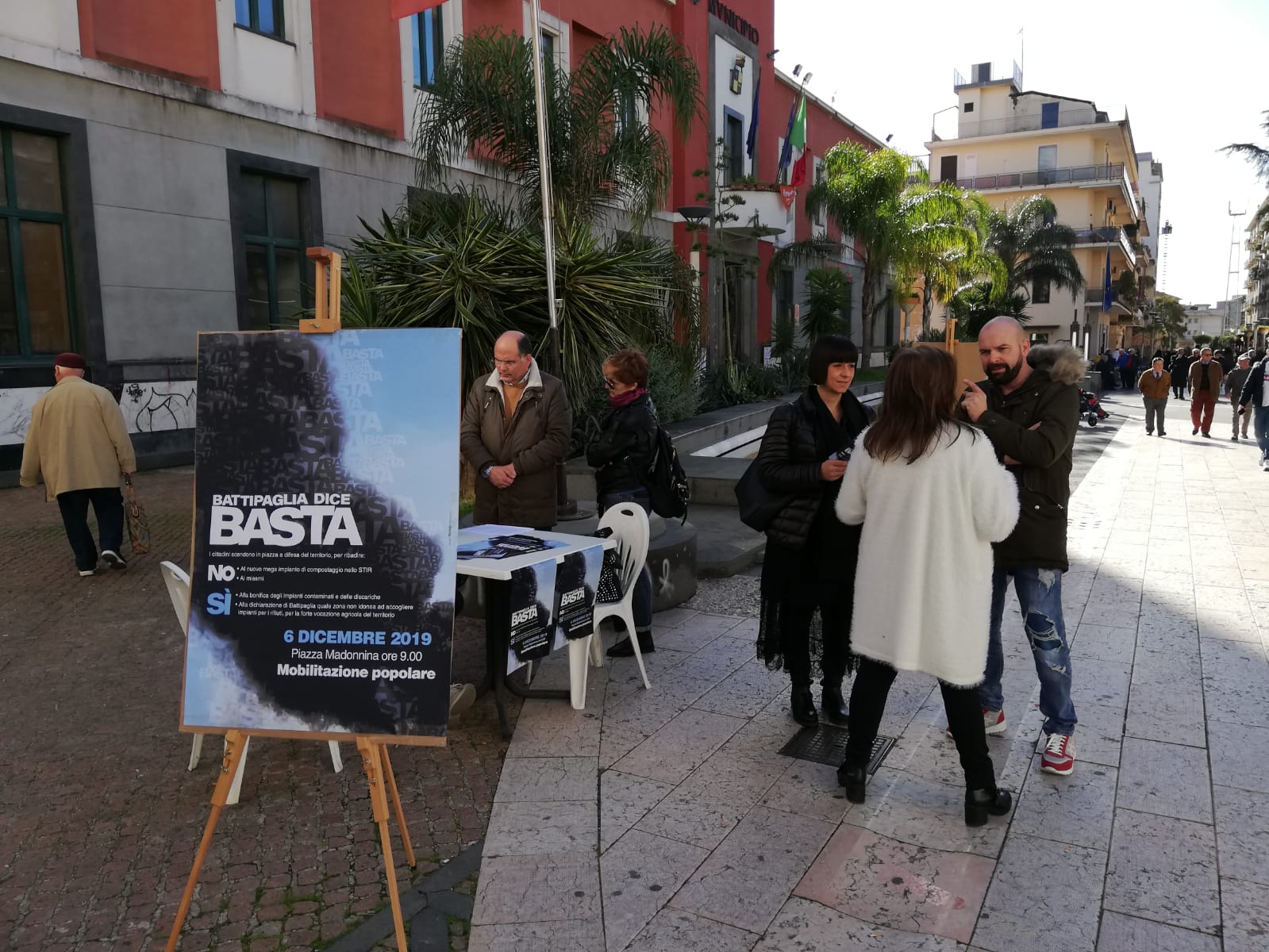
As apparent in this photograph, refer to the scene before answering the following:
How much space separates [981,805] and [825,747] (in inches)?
31.8

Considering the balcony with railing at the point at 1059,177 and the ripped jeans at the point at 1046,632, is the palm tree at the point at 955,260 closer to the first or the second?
the ripped jeans at the point at 1046,632

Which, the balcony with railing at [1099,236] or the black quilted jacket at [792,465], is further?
the balcony with railing at [1099,236]

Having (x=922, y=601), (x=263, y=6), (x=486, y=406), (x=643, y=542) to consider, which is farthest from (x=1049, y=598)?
(x=263, y=6)

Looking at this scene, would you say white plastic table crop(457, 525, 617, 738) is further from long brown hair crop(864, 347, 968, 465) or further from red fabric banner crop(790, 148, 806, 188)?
red fabric banner crop(790, 148, 806, 188)

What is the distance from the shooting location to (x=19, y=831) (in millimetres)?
3477

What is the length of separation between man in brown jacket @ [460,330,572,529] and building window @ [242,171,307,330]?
28.9 feet

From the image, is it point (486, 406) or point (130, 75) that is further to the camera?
point (130, 75)

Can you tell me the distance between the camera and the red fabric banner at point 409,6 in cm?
764

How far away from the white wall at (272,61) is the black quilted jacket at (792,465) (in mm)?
11236

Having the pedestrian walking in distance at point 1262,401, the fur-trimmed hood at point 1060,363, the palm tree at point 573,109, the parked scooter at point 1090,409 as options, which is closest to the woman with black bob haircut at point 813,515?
the fur-trimmed hood at point 1060,363

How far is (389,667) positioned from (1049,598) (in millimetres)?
2444

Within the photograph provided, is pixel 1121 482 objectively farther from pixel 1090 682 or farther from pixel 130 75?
pixel 130 75

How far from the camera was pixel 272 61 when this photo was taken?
42.2ft

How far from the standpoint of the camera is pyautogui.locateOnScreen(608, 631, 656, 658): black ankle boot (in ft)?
17.3
